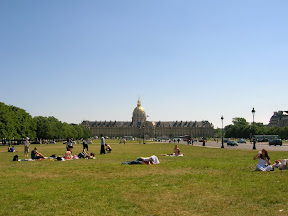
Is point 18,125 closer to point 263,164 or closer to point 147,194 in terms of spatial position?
point 263,164

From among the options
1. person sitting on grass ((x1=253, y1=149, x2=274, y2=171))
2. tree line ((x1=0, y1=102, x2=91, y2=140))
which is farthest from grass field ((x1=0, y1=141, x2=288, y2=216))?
tree line ((x1=0, y1=102, x2=91, y2=140))

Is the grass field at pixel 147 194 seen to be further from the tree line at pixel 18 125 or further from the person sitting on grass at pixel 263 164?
the tree line at pixel 18 125

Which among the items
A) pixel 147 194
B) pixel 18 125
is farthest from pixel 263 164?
pixel 18 125

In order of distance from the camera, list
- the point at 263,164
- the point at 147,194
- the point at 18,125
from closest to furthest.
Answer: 1. the point at 147,194
2. the point at 263,164
3. the point at 18,125

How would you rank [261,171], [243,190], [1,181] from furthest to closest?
[261,171], [1,181], [243,190]

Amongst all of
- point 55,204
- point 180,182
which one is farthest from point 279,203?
point 55,204

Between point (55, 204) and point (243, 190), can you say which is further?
point (243, 190)

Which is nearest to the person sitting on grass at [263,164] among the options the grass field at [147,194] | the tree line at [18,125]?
the grass field at [147,194]

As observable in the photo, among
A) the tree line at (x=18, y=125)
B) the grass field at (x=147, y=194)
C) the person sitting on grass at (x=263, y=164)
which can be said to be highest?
the tree line at (x=18, y=125)

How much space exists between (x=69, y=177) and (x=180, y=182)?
14.8 ft

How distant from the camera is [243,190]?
10398mm

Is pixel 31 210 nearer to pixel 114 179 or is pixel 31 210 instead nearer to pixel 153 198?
pixel 153 198

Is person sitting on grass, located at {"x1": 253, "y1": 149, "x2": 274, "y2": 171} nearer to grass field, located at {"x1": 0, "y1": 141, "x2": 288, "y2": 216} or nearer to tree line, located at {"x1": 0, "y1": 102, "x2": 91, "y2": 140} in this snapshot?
grass field, located at {"x1": 0, "y1": 141, "x2": 288, "y2": 216}

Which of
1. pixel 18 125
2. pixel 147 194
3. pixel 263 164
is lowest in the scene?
pixel 147 194
